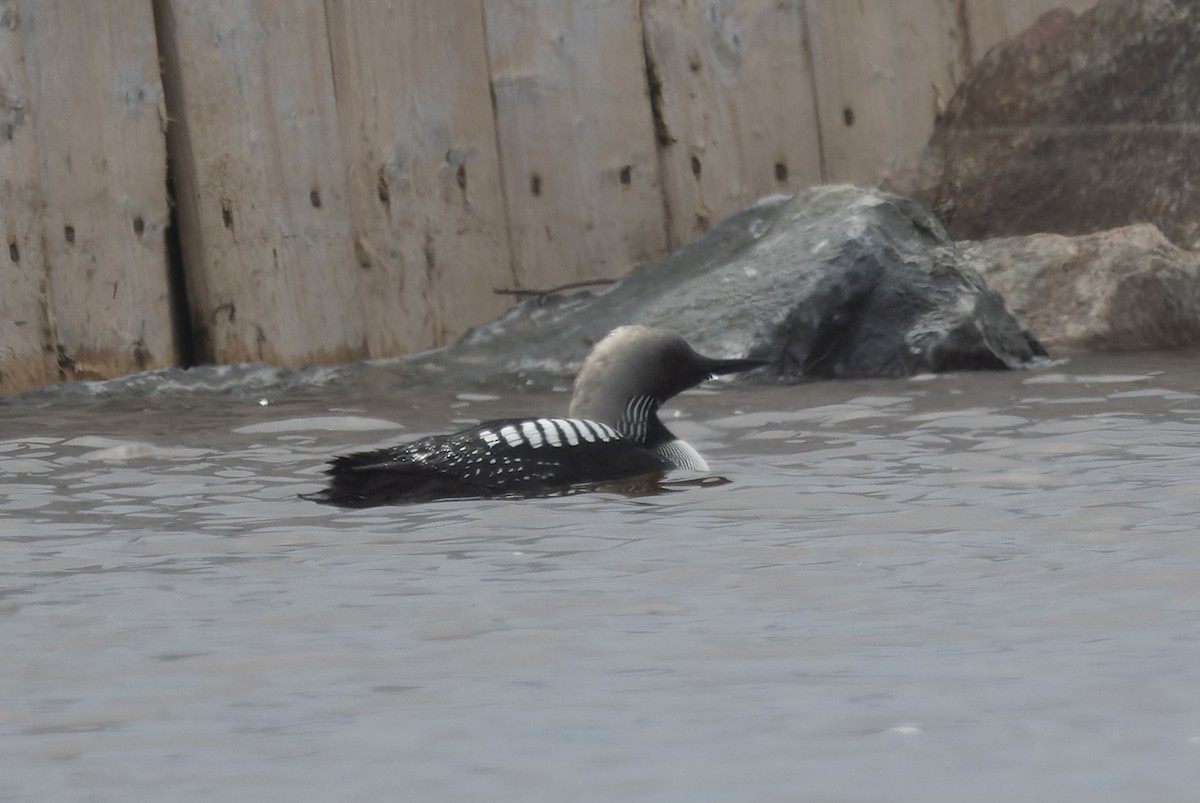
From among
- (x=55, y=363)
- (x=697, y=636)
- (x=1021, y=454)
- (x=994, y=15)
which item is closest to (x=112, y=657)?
(x=697, y=636)

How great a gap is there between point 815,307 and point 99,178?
8.84ft

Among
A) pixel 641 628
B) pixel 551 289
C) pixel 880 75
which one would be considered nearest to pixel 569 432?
pixel 641 628

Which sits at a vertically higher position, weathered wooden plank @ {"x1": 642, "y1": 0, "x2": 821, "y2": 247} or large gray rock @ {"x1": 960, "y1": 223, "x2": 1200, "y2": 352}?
weathered wooden plank @ {"x1": 642, "y1": 0, "x2": 821, "y2": 247}

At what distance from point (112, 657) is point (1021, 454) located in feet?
9.07

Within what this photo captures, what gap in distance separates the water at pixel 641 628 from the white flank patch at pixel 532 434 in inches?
8.0

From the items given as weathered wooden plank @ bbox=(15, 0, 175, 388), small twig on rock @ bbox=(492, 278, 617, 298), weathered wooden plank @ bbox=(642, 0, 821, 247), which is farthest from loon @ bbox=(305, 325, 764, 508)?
weathered wooden plank @ bbox=(15, 0, 175, 388)

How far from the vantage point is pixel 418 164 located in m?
7.68

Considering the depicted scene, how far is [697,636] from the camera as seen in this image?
3.41m

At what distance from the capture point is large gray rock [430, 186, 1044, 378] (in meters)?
7.34

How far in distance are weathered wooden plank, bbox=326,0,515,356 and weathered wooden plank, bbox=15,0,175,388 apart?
733 millimetres

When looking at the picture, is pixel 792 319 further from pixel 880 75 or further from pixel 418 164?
pixel 418 164

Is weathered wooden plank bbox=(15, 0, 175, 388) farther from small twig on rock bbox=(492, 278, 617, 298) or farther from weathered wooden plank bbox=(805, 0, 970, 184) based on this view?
weathered wooden plank bbox=(805, 0, 970, 184)

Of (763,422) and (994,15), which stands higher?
(994,15)

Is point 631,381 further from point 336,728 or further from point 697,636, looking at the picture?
point 336,728
